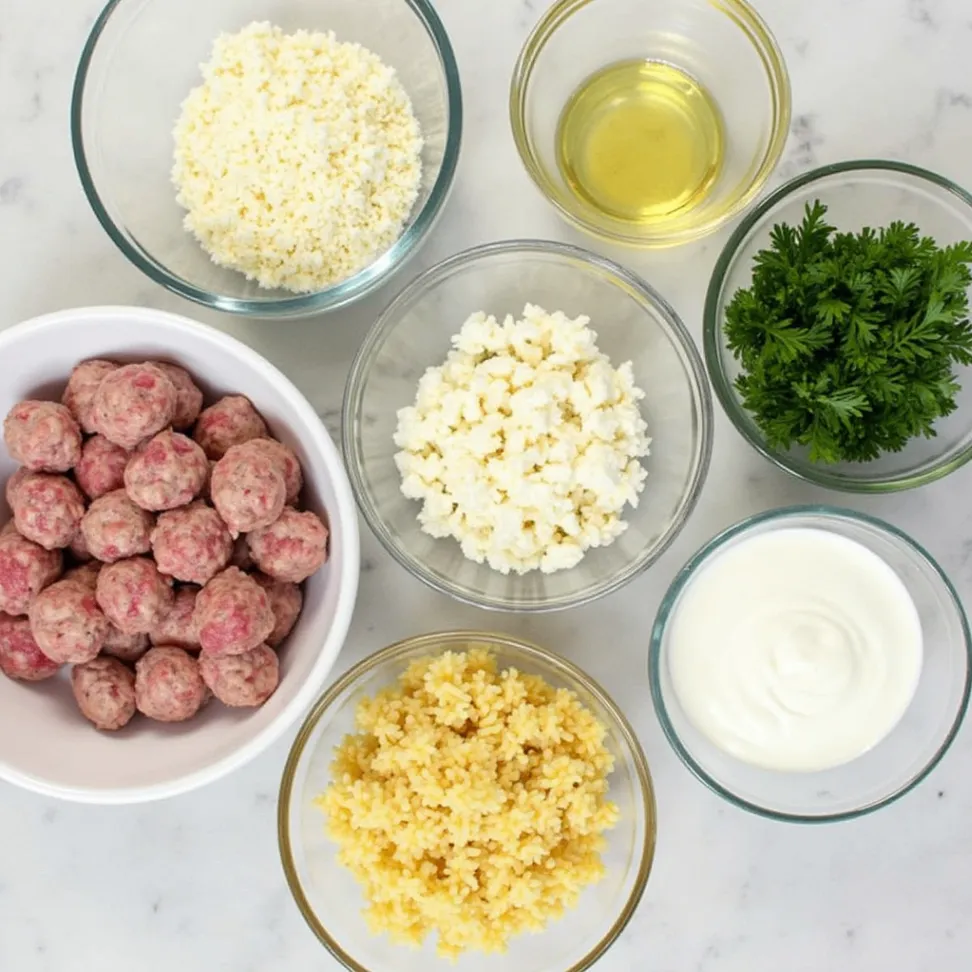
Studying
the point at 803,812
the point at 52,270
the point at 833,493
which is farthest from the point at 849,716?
the point at 52,270

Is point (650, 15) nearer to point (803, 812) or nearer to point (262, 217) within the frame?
point (262, 217)

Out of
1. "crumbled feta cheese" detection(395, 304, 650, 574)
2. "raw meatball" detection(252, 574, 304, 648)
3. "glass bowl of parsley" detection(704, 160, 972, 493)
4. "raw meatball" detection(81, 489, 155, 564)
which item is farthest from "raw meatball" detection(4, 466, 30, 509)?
"glass bowl of parsley" detection(704, 160, 972, 493)

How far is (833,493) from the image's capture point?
1.59 m

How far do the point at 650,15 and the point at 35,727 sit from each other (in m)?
1.31

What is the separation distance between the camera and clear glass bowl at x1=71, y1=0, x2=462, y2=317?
1452 millimetres

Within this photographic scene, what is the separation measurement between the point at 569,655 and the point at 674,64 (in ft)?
2.97

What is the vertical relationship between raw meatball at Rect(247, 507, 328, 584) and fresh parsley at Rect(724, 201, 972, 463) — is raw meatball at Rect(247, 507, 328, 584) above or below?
below

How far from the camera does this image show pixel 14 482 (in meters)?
1.37

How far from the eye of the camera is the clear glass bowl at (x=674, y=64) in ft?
4.84

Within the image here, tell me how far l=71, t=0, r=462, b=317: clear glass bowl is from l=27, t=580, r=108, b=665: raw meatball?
1.46 feet

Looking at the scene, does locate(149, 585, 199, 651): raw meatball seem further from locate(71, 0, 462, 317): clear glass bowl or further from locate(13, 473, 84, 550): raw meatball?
locate(71, 0, 462, 317): clear glass bowl

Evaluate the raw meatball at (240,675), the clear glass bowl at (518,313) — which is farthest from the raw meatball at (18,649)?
the clear glass bowl at (518,313)

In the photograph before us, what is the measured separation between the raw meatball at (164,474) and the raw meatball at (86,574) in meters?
0.13

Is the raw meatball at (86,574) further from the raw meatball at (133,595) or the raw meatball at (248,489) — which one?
the raw meatball at (248,489)
